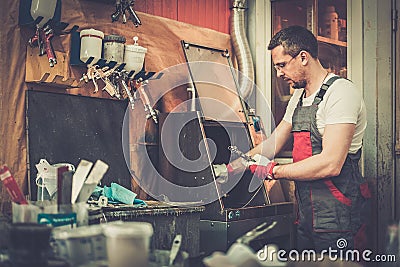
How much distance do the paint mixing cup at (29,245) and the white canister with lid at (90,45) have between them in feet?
6.28

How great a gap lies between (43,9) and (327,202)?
174cm

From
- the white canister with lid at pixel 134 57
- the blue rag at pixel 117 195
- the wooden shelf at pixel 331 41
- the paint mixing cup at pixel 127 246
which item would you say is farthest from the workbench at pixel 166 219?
the wooden shelf at pixel 331 41

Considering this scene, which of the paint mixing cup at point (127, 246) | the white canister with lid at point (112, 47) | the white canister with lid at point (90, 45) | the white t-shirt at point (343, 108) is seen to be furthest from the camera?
the white canister with lid at point (112, 47)

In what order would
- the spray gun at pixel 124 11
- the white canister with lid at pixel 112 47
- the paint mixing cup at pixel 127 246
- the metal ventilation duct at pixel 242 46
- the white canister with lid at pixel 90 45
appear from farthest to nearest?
the metal ventilation duct at pixel 242 46
the spray gun at pixel 124 11
the white canister with lid at pixel 112 47
the white canister with lid at pixel 90 45
the paint mixing cup at pixel 127 246

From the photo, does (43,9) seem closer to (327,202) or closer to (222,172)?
(222,172)

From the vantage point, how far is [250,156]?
3.41 metres

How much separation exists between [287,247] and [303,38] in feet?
4.74

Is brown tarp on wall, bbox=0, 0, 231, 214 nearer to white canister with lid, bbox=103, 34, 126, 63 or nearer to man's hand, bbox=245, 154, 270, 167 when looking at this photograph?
white canister with lid, bbox=103, 34, 126, 63

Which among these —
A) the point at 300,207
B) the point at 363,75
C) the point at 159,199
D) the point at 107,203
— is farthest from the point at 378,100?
the point at 107,203

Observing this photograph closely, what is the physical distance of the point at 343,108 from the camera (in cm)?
280

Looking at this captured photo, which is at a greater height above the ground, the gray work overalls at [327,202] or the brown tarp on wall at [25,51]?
the brown tarp on wall at [25,51]

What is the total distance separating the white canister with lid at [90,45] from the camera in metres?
3.29

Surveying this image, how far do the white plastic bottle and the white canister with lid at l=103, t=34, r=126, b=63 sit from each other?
0.44 metres

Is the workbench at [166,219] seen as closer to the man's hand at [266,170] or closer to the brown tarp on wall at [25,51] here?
the man's hand at [266,170]
